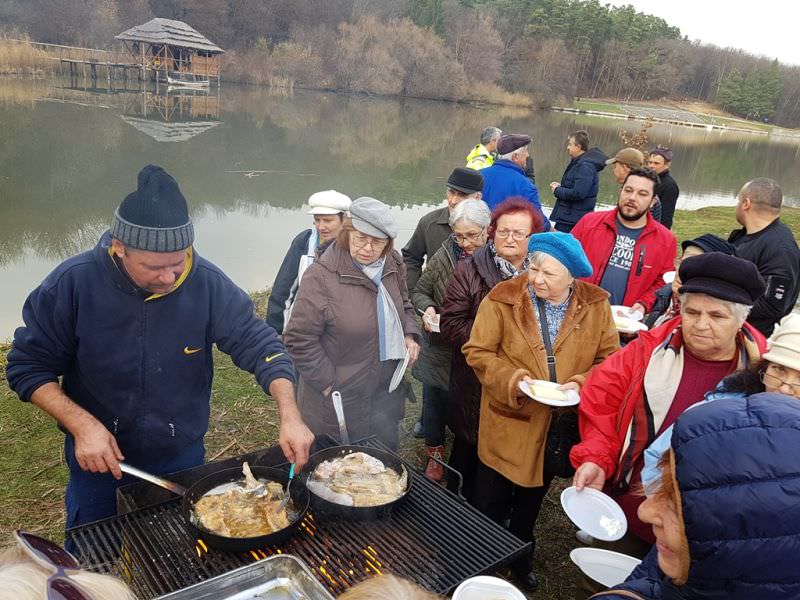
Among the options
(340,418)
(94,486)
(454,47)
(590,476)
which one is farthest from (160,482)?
(454,47)

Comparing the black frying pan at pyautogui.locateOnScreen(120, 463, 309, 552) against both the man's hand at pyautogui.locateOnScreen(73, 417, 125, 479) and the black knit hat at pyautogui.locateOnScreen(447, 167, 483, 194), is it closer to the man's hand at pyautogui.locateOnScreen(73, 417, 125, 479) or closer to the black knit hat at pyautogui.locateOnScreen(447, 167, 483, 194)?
the man's hand at pyautogui.locateOnScreen(73, 417, 125, 479)

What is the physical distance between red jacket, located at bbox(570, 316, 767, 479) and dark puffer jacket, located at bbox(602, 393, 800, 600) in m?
1.34

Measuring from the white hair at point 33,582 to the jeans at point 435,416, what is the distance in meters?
3.11

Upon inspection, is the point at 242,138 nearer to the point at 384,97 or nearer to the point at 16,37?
the point at 16,37

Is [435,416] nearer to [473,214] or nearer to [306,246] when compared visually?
[473,214]

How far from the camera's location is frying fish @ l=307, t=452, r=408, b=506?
2.19 meters

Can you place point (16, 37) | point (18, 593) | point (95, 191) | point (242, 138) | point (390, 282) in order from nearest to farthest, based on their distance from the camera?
1. point (18, 593)
2. point (390, 282)
3. point (95, 191)
4. point (242, 138)
5. point (16, 37)

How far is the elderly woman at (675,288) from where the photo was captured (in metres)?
3.12

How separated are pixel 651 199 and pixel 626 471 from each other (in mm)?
2577

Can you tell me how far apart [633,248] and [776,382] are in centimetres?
229

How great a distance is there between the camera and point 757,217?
13.7 feet

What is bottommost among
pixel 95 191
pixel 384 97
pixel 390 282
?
pixel 95 191

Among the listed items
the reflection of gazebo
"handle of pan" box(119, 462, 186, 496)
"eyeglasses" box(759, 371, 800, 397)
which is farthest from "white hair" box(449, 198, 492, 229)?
the reflection of gazebo

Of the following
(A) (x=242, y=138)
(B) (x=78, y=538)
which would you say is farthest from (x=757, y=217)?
(A) (x=242, y=138)
